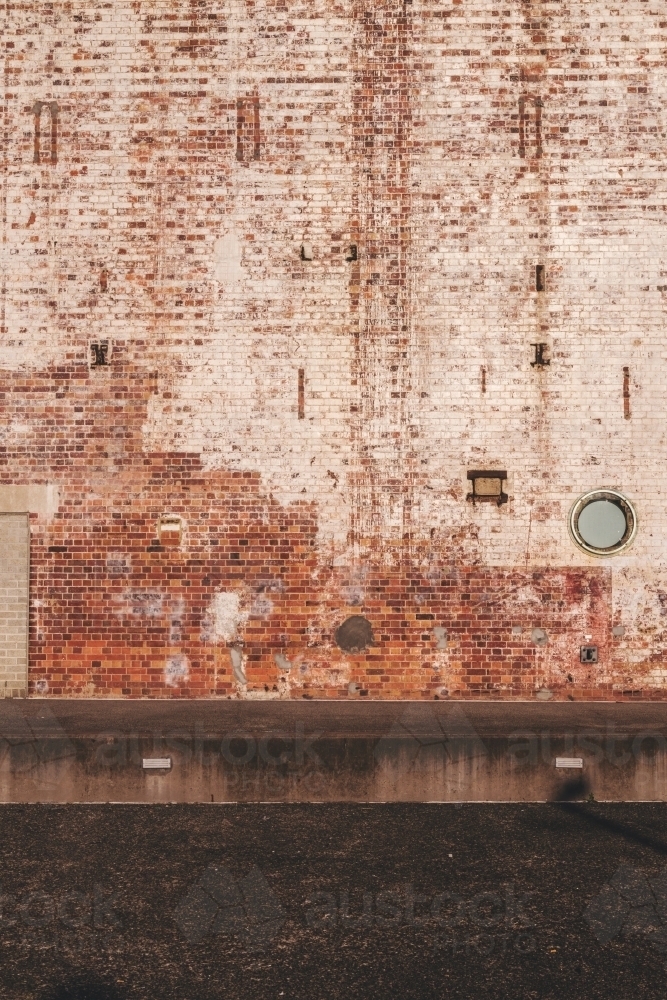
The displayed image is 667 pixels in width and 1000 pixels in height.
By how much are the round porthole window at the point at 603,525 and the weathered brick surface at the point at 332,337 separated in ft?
0.42

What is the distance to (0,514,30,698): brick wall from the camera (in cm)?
935

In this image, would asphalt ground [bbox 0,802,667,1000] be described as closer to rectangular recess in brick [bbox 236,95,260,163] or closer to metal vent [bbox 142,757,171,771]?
metal vent [bbox 142,757,171,771]

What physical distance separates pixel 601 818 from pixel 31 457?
597 cm

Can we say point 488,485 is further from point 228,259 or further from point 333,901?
point 333,901

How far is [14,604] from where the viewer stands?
9.40 meters

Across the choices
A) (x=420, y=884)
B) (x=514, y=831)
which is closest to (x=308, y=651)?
(x=514, y=831)

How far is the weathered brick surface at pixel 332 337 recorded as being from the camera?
9.30 m

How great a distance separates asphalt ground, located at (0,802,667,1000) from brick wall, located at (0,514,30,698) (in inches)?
107

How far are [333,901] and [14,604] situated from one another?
17.5 ft

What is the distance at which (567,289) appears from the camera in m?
9.39

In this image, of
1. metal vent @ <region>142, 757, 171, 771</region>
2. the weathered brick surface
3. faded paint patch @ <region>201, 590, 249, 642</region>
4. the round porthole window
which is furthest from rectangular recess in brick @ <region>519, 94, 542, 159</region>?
metal vent @ <region>142, 757, 171, 771</region>

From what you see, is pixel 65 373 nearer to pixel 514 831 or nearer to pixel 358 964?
pixel 514 831

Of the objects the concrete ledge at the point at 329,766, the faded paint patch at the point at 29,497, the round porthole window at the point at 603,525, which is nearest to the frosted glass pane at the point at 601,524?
the round porthole window at the point at 603,525

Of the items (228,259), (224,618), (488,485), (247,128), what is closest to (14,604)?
(224,618)
